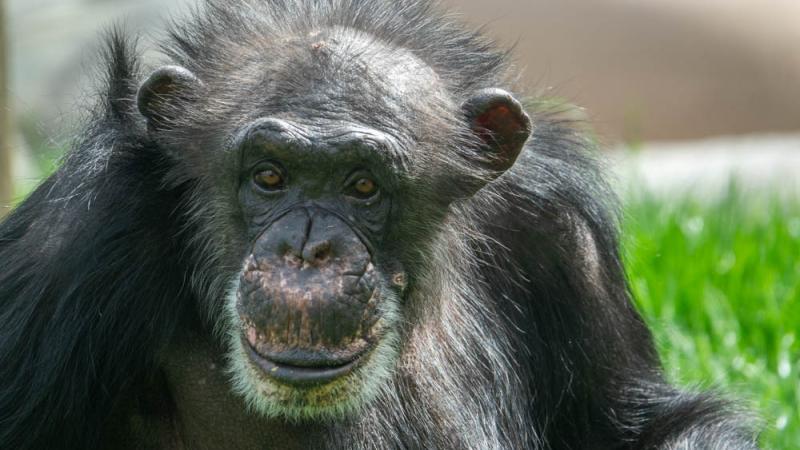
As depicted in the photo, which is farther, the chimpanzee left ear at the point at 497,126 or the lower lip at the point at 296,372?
the chimpanzee left ear at the point at 497,126

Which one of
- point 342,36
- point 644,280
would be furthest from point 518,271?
point 644,280

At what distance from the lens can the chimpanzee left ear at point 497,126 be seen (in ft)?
16.0

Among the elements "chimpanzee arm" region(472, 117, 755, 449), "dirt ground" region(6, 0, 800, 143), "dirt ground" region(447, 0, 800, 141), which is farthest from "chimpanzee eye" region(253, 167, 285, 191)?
"dirt ground" region(447, 0, 800, 141)

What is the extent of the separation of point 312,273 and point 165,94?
959 millimetres

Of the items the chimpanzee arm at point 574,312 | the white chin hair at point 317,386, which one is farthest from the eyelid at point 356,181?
the chimpanzee arm at point 574,312

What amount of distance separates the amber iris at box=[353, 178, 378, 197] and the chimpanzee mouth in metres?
0.55

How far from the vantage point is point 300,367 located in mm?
4332

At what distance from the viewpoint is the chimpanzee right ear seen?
4648 mm

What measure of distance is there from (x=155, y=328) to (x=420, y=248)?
38.3 inches

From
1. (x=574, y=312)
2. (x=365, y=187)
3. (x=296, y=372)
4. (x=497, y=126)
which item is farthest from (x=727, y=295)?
(x=296, y=372)

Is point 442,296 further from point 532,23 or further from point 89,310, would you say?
point 532,23

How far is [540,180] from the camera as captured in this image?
18.2ft

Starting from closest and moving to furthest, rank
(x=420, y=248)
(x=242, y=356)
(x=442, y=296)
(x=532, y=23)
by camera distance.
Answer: (x=242, y=356), (x=420, y=248), (x=442, y=296), (x=532, y=23)

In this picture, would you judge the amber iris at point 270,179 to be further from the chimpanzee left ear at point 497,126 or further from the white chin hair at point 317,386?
the chimpanzee left ear at point 497,126
